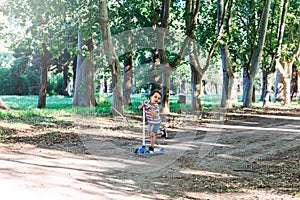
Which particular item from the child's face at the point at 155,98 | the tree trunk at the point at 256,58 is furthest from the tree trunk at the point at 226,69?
the child's face at the point at 155,98

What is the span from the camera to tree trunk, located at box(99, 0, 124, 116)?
15906 millimetres

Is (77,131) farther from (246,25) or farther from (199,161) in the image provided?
(246,25)

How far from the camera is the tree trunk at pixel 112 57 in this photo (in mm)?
15906

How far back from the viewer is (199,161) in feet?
29.4

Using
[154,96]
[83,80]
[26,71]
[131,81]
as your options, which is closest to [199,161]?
[154,96]

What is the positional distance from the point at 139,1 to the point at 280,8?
10565 millimetres

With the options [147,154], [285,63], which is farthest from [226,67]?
[147,154]

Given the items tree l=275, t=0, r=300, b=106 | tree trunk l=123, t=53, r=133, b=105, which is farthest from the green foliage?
tree l=275, t=0, r=300, b=106

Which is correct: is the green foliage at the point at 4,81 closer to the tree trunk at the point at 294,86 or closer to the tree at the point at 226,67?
the tree at the point at 226,67

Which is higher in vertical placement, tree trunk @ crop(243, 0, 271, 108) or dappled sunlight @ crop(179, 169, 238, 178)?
tree trunk @ crop(243, 0, 271, 108)

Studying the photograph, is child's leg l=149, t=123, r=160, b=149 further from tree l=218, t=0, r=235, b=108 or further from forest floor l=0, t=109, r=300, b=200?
tree l=218, t=0, r=235, b=108

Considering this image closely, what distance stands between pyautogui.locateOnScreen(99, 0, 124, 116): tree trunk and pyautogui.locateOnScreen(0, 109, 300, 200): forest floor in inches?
71.0

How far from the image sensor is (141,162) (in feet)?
28.8

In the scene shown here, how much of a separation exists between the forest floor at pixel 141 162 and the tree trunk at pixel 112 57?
1.80 metres
